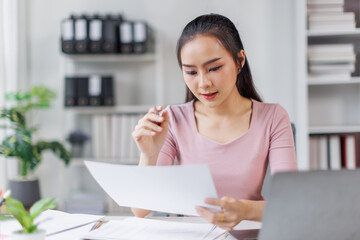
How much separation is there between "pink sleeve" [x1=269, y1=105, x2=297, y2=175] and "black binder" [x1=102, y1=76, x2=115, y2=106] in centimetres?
194

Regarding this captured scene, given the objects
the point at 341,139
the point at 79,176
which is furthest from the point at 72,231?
A: the point at 79,176

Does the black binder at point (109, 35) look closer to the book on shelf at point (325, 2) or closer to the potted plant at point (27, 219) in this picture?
the book on shelf at point (325, 2)

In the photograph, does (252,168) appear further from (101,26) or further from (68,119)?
(68,119)

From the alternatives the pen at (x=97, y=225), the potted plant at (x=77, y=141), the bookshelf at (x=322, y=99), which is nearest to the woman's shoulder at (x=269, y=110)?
the pen at (x=97, y=225)

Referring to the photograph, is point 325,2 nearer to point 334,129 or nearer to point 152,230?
point 334,129

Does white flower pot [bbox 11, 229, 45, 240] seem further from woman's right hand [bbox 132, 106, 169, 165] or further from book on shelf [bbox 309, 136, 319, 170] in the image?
book on shelf [bbox 309, 136, 319, 170]

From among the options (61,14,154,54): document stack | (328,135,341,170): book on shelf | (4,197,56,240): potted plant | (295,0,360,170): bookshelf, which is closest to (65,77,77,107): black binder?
(61,14,154,54): document stack

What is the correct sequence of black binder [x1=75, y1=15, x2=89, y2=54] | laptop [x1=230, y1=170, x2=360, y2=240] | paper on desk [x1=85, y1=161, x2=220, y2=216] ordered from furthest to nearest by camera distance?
1. black binder [x1=75, y1=15, x2=89, y2=54]
2. paper on desk [x1=85, y1=161, x2=220, y2=216]
3. laptop [x1=230, y1=170, x2=360, y2=240]

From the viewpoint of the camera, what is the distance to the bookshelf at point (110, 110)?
10.5ft

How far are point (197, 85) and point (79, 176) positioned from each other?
248 centimetres

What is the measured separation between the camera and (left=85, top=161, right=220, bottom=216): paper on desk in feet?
2.73

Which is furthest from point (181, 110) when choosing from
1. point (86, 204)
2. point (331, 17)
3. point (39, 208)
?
point (86, 204)

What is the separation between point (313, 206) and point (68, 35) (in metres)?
2.68

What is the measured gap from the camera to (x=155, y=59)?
3.28 m
